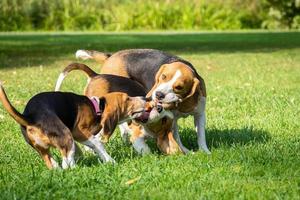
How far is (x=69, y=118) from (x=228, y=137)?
2041 millimetres

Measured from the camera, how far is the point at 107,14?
38.3m

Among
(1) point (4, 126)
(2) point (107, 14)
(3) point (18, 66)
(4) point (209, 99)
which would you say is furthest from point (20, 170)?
(2) point (107, 14)

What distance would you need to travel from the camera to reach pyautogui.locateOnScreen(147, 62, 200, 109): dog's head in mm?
6293

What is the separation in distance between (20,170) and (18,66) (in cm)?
1126

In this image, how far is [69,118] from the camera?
5590mm

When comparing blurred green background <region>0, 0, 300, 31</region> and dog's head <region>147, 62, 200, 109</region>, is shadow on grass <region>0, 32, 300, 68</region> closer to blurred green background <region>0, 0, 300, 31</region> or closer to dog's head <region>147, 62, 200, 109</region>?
blurred green background <region>0, 0, 300, 31</region>

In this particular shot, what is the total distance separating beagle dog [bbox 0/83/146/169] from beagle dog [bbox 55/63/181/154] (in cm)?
12

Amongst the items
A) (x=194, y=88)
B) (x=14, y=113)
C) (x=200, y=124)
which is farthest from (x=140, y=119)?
(x=14, y=113)

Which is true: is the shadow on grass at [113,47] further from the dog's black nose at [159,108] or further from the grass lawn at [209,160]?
the dog's black nose at [159,108]

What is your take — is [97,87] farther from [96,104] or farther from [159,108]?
[96,104]

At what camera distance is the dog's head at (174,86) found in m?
6.29

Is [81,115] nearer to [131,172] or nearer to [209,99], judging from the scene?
[131,172]

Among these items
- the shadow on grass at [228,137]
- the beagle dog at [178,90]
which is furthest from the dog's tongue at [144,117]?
the shadow on grass at [228,137]

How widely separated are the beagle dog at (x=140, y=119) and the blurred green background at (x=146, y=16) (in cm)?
3092
